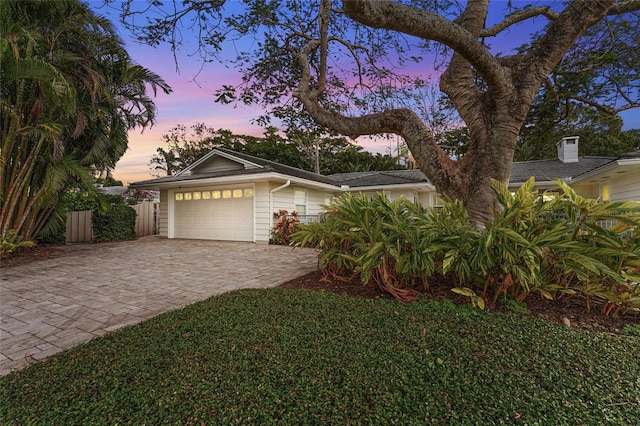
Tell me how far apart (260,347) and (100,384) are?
1012 mm

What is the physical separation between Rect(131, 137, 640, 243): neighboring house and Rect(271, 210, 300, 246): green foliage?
8.5 inches

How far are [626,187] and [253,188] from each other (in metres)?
11.4

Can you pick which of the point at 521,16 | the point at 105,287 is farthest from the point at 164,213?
the point at 521,16

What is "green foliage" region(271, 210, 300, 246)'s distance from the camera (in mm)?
9703

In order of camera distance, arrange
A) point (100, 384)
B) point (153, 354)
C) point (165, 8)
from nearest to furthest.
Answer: point (100, 384), point (153, 354), point (165, 8)

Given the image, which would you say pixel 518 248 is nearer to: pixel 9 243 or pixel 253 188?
pixel 253 188

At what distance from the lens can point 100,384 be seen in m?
1.80

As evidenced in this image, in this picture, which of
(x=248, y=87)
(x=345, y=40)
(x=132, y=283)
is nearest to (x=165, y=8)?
(x=248, y=87)

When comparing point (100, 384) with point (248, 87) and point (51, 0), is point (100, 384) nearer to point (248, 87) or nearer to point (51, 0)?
point (248, 87)

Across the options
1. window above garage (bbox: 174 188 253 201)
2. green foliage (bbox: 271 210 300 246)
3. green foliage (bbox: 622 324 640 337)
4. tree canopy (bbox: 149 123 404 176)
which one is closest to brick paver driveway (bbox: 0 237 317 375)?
green foliage (bbox: 271 210 300 246)

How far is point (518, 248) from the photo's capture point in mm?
2736

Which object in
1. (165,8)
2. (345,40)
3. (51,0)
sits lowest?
(165,8)

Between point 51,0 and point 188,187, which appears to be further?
point 188,187

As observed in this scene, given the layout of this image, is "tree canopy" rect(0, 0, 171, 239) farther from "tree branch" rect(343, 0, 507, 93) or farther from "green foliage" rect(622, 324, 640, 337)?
"green foliage" rect(622, 324, 640, 337)
